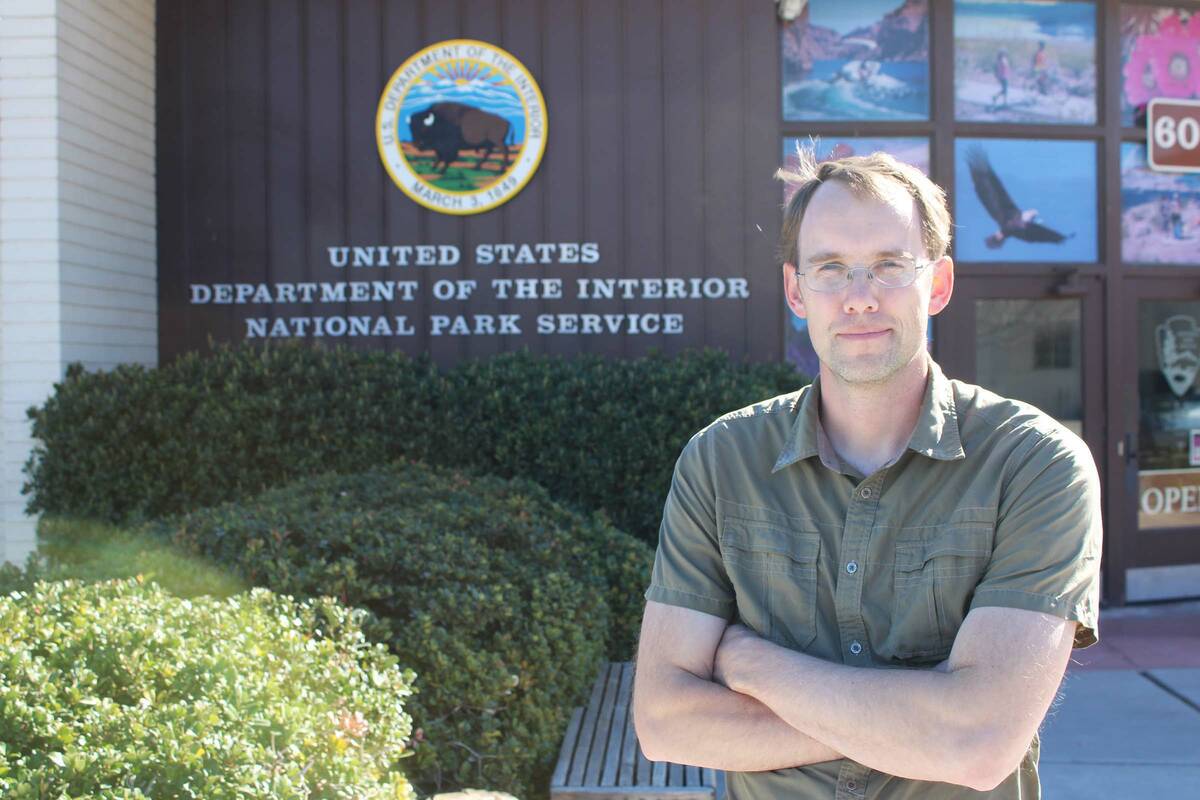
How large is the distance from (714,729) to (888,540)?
17.6 inches

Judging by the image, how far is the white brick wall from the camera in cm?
570

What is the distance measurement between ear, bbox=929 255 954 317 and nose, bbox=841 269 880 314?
0.15m

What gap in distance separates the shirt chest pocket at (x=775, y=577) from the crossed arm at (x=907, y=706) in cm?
6

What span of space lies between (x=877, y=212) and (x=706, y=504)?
2.01ft

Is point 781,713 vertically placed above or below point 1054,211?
below

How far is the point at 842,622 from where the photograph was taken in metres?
1.75

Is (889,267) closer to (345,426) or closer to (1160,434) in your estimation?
(345,426)

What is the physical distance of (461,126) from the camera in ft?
22.0

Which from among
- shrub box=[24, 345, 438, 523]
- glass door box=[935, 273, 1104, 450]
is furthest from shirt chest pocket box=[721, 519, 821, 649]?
glass door box=[935, 273, 1104, 450]

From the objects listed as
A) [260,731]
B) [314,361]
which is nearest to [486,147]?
[314,361]

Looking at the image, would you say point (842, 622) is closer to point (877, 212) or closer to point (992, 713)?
point (992, 713)

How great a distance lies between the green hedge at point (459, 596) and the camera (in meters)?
3.34

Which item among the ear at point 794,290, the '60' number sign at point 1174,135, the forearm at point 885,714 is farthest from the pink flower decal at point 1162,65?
the forearm at point 885,714

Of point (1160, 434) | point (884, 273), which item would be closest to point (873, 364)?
point (884, 273)
